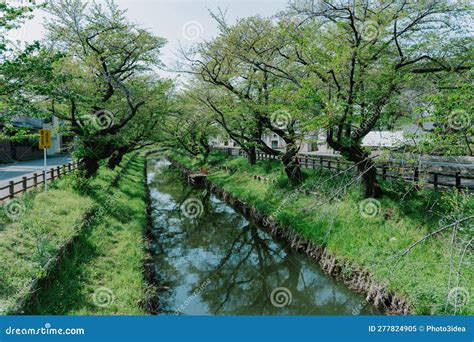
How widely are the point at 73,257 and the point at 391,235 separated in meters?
10.4

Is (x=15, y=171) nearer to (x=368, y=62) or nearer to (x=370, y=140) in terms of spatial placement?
(x=368, y=62)

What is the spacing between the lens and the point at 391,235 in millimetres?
11719

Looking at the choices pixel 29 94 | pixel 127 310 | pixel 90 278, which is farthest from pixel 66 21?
pixel 127 310

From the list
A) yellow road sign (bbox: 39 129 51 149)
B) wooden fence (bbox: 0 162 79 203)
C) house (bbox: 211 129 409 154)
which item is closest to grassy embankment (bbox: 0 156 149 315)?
wooden fence (bbox: 0 162 79 203)

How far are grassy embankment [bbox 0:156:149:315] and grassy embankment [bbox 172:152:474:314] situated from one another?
210 inches

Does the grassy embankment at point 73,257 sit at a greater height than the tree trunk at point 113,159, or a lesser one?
lesser

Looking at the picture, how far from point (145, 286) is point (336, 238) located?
715 centimetres

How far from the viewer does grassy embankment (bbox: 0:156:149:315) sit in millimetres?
7473

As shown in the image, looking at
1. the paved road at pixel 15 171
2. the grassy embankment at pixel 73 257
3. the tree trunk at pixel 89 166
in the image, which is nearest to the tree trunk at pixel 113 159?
the paved road at pixel 15 171

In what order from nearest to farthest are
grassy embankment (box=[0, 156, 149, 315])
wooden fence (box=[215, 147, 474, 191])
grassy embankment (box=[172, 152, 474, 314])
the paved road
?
1. grassy embankment (box=[0, 156, 149, 315])
2. grassy embankment (box=[172, 152, 474, 314])
3. wooden fence (box=[215, 147, 474, 191])
4. the paved road

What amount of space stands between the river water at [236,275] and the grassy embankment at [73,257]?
5.36 feet

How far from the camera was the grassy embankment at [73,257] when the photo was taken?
294 inches

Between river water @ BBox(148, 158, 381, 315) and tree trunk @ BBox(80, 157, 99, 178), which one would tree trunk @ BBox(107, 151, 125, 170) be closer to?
tree trunk @ BBox(80, 157, 99, 178)

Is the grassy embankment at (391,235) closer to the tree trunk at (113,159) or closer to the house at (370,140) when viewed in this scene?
the house at (370,140)
